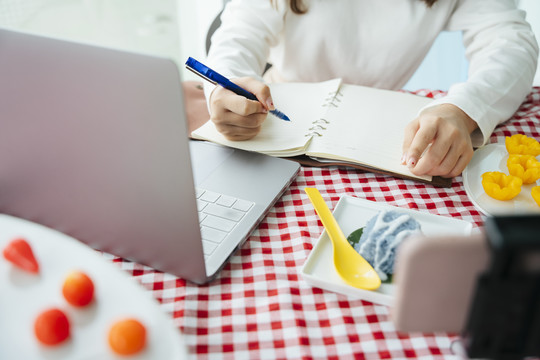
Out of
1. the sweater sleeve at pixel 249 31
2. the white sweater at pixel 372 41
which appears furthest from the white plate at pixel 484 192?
the sweater sleeve at pixel 249 31

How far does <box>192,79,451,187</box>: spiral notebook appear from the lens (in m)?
0.79

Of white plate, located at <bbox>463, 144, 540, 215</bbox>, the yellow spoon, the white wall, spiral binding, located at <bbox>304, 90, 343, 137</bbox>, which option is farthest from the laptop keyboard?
the white wall

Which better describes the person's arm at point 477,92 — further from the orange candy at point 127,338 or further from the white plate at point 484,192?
the orange candy at point 127,338

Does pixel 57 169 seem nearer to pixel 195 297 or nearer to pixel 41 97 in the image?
pixel 41 97

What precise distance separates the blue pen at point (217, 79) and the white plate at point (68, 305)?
14.9 inches

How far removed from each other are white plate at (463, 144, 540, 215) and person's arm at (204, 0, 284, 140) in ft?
1.18

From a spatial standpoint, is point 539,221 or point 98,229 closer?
point 539,221

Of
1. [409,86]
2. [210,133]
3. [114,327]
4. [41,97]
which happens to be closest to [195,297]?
[114,327]

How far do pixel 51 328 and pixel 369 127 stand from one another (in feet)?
2.14

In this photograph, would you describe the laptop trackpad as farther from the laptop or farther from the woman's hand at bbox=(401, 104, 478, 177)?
the woman's hand at bbox=(401, 104, 478, 177)

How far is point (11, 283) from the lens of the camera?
1.49ft

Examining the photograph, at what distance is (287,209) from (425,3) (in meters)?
0.76

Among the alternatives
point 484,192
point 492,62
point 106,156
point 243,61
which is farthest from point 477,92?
point 106,156

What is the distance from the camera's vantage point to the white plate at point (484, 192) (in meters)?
0.69
